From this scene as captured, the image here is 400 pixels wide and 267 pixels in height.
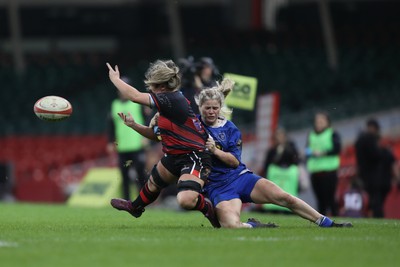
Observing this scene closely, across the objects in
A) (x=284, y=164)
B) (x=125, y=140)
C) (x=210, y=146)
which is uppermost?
(x=210, y=146)

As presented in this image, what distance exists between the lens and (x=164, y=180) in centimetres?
1130

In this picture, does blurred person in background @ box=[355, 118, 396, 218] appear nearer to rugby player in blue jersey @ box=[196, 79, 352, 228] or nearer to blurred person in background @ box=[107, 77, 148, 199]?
blurred person in background @ box=[107, 77, 148, 199]

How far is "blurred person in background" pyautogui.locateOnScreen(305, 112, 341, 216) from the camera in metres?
17.1

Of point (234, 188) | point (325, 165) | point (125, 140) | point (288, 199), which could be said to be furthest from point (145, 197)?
point (125, 140)

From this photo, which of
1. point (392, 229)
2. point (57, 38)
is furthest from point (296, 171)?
point (57, 38)

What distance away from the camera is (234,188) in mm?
11008

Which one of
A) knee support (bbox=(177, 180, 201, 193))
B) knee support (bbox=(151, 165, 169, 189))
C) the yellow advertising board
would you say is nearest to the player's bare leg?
knee support (bbox=(177, 180, 201, 193))

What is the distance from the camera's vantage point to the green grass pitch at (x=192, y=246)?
766 centimetres

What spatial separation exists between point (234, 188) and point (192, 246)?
238 centimetres

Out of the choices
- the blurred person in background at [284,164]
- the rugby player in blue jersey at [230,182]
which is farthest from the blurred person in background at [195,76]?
the blurred person in background at [284,164]

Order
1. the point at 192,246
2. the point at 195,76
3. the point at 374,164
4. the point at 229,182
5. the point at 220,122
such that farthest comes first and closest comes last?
the point at 374,164
the point at 195,76
the point at 220,122
the point at 229,182
the point at 192,246

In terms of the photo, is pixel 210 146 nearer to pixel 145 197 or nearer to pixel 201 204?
pixel 201 204

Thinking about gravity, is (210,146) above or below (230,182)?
above

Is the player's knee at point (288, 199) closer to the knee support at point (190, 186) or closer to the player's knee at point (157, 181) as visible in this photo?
the knee support at point (190, 186)
